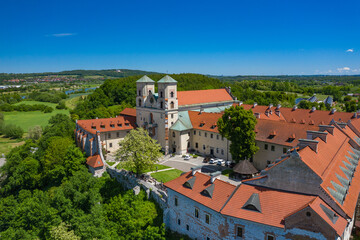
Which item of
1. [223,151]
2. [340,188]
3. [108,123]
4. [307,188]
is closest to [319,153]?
[340,188]

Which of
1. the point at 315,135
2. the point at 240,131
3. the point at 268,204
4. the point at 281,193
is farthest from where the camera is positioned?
the point at 240,131

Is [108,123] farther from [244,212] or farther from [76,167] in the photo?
[244,212]

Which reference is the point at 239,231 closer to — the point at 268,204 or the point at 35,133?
the point at 268,204

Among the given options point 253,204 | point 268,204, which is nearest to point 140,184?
point 253,204

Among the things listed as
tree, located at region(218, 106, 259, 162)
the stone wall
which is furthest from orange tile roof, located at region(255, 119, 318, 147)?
the stone wall

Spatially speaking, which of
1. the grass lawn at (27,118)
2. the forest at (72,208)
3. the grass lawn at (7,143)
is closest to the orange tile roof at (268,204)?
the forest at (72,208)

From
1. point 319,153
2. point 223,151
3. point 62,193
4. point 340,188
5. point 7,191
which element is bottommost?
point 7,191

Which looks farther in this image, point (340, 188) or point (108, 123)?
point (108, 123)
